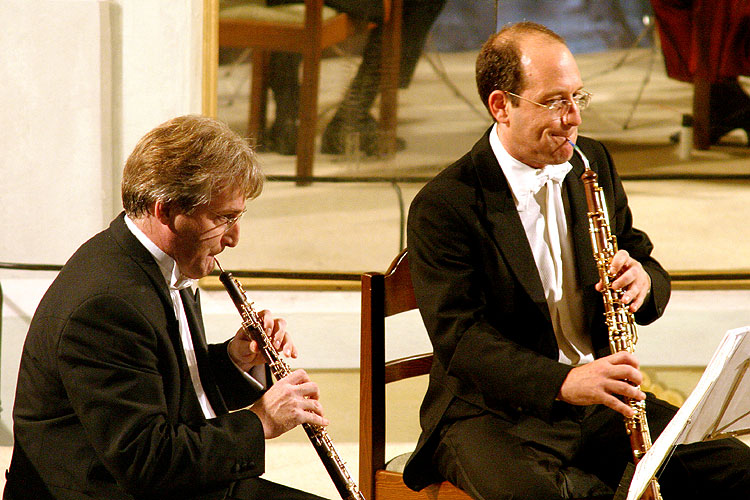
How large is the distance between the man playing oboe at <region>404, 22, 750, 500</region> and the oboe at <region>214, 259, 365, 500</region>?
0.34 meters

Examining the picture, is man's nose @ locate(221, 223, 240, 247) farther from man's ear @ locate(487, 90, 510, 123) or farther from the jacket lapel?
man's ear @ locate(487, 90, 510, 123)

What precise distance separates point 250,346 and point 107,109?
1.88 m

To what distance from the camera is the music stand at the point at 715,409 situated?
1490mm

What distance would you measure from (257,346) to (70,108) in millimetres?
1962

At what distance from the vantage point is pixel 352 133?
3756mm

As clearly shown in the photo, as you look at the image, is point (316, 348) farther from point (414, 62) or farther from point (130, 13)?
point (130, 13)

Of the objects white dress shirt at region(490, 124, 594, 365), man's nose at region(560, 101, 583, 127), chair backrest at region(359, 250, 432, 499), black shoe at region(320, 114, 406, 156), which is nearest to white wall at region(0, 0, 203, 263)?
black shoe at region(320, 114, 406, 156)

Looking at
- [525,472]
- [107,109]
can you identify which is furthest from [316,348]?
[525,472]

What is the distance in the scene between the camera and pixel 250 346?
75.3 inches

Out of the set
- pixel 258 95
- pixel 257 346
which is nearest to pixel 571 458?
pixel 257 346

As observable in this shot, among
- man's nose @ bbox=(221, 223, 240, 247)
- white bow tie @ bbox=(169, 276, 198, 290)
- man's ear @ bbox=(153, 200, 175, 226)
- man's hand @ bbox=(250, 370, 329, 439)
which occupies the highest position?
man's ear @ bbox=(153, 200, 175, 226)

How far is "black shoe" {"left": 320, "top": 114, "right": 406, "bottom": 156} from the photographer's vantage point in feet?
12.3

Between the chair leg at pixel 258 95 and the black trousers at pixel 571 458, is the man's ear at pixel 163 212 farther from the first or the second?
the chair leg at pixel 258 95

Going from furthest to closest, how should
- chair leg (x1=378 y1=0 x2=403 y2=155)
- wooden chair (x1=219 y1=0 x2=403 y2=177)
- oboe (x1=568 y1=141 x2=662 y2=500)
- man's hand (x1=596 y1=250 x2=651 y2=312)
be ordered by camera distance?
1. chair leg (x1=378 y1=0 x2=403 y2=155)
2. wooden chair (x1=219 y1=0 x2=403 y2=177)
3. man's hand (x1=596 y1=250 x2=651 y2=312)
4. oboe (x1=568 y1=141 x2=662 y2=500)
